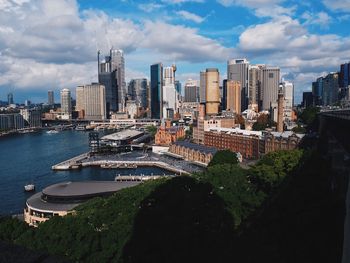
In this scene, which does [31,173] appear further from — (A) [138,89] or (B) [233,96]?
(A) [138,89]

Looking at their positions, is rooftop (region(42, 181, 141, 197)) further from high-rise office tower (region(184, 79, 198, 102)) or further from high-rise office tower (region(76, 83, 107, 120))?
high-rise office tower (region(184, 79, 198, 102))

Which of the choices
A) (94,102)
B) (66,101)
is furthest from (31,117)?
(66,101)

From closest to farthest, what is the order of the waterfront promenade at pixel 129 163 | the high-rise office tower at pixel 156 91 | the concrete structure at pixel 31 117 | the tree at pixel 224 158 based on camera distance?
the tree at pixel 224 158 → the waterfront promenade at pixel 129 163 → the concrete structure at pixel 31 117 → the high-rise office tower at pixel 156 91

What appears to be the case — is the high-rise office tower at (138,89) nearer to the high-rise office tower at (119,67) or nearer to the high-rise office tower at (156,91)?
the high-rise office tower at (119,67)

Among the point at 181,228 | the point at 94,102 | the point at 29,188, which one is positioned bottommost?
the point at 29,188

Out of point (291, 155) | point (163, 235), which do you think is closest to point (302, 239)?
point (163, 235)

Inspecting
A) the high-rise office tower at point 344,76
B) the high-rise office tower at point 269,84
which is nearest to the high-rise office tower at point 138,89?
the high-rise office tower at point 269,84
